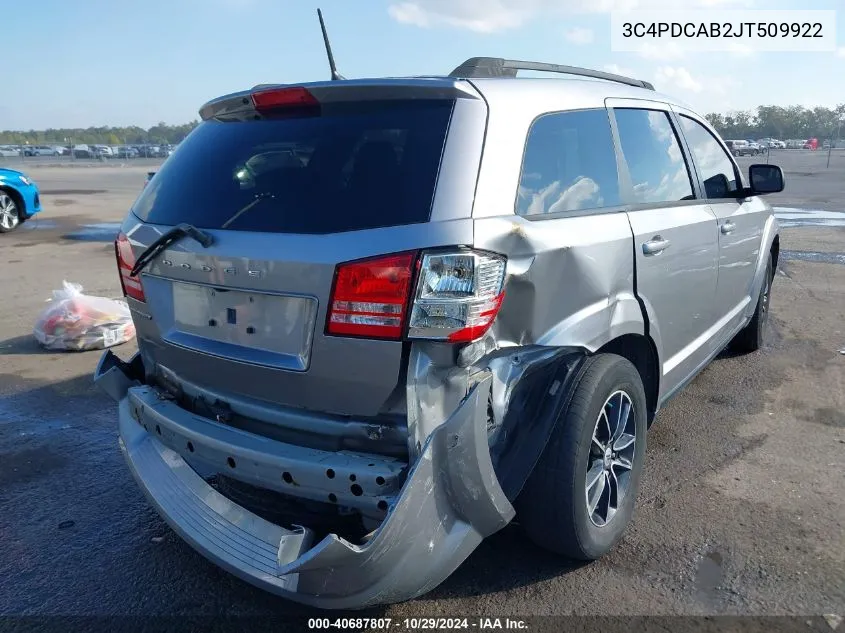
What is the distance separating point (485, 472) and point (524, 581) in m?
0.84

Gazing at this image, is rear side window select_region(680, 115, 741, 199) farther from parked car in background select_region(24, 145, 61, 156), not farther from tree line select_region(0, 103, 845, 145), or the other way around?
tree line select_region(0, 103, 845, 145)

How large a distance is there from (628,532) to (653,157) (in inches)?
72.1

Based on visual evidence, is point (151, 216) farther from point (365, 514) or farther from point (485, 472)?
point (485, 472)

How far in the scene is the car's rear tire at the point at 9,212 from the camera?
12.8 metres

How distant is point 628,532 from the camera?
307cm

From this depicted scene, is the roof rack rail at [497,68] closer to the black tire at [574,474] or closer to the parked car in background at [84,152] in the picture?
the black tire at [574,474]

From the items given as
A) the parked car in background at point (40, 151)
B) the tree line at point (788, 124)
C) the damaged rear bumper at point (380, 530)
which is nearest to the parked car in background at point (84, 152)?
the parked car in background at point (40, 151)

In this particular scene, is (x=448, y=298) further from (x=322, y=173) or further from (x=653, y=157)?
(x=653, y=157)

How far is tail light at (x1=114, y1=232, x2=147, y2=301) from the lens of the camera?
2.80 meters

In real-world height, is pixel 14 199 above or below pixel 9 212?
above

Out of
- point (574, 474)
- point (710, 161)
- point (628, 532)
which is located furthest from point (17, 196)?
point (574, 474)

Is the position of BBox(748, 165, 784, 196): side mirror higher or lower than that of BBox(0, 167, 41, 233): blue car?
higher

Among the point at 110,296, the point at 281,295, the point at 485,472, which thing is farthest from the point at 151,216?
the point at 110,296

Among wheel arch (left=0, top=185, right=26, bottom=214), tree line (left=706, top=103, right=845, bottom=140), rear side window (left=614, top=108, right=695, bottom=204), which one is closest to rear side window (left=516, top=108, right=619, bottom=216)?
rear side window (left=614, top=108, right=695, bottom=204)
